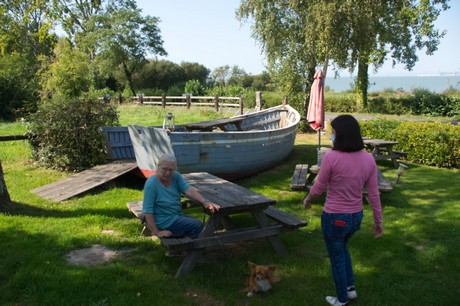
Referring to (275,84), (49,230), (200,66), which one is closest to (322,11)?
(275,84)

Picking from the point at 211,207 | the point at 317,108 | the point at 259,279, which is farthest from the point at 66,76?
the point at 259,279

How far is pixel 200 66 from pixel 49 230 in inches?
1847

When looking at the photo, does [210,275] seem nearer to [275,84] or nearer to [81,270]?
[81,270]

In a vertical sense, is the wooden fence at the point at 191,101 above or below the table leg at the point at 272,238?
above

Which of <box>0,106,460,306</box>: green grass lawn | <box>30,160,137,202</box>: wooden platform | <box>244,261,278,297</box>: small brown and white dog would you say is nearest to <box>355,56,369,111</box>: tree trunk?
<box>0,106,460,306</box>: green grass lawn

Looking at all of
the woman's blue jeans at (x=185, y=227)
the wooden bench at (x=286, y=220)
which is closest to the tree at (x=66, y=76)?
the wooden bench at (x=286, y=220)

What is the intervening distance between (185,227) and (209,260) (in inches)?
26.3

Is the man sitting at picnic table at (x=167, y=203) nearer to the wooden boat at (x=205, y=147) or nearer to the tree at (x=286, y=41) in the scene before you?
the wooden boat at (x=205, y=147)

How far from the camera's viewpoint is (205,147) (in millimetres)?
8367

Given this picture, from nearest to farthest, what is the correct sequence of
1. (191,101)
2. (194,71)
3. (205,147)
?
(205,147)
(191,101)
(194,71)

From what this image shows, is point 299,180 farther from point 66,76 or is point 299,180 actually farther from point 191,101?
point 191,101

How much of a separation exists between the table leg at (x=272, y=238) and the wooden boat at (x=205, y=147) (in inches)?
133

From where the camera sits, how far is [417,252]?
210 inches

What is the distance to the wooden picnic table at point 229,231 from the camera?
175 inches
